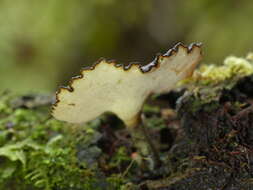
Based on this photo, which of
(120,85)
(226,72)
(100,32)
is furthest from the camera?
(100,32)

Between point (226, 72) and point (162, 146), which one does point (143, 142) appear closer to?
point (162, 146)

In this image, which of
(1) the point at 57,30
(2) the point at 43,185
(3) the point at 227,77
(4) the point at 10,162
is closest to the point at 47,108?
(4) the point at 10,162

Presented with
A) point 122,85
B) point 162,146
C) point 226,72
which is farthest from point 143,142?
point 226,72

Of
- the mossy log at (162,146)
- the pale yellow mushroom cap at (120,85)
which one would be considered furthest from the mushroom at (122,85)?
the mossy log at (162,146)

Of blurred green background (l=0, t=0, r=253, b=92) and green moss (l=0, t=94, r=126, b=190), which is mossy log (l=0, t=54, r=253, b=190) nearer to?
green moss (l=0, t=94, r=126, b=190)

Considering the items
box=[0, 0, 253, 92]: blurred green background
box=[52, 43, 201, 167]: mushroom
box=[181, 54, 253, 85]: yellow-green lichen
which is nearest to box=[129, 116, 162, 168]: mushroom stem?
box=[52, 43, 201, 167]: mushroom

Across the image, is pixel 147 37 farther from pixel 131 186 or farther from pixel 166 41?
pixel 131 186
